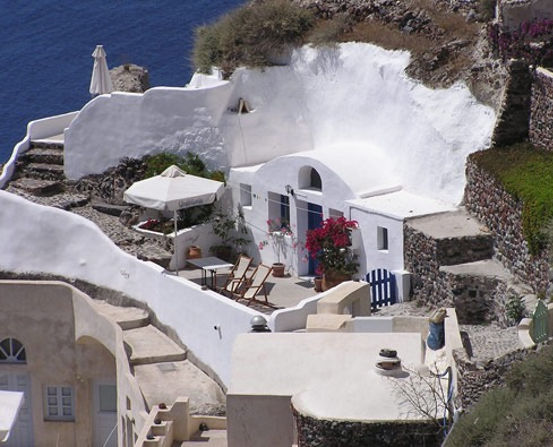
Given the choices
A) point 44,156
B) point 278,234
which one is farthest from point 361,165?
point 44,156

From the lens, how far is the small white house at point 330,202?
3194 centimetres

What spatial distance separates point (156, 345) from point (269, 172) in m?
5.17

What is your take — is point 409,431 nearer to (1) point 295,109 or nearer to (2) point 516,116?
(2) point 516,116

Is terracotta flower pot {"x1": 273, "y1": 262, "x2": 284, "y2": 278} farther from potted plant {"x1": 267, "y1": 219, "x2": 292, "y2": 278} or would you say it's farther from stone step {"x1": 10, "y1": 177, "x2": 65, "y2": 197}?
stone step {"x1": 10, "y1": 177, "x2": 65, "y2": 197}

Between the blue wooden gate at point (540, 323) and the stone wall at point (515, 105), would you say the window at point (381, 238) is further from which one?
the blue wooden gate at point (540, 323)

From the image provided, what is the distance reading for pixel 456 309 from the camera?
2902 centimetres

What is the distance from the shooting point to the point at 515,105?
102 feet

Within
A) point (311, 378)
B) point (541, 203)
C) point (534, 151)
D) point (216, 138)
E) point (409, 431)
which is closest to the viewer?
point (409, 431)

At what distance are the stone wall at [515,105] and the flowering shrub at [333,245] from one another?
3741mm

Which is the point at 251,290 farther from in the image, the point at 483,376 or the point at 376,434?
the point at 483,376

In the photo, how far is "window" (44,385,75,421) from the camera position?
35.8 metres

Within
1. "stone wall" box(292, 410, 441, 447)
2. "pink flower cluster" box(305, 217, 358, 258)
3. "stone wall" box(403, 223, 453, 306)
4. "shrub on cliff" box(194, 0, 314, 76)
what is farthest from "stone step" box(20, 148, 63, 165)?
"stone wall" box(292, 410, 441, 447)

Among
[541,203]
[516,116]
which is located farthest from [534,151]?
[541,203]

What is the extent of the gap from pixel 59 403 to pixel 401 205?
383 inches
